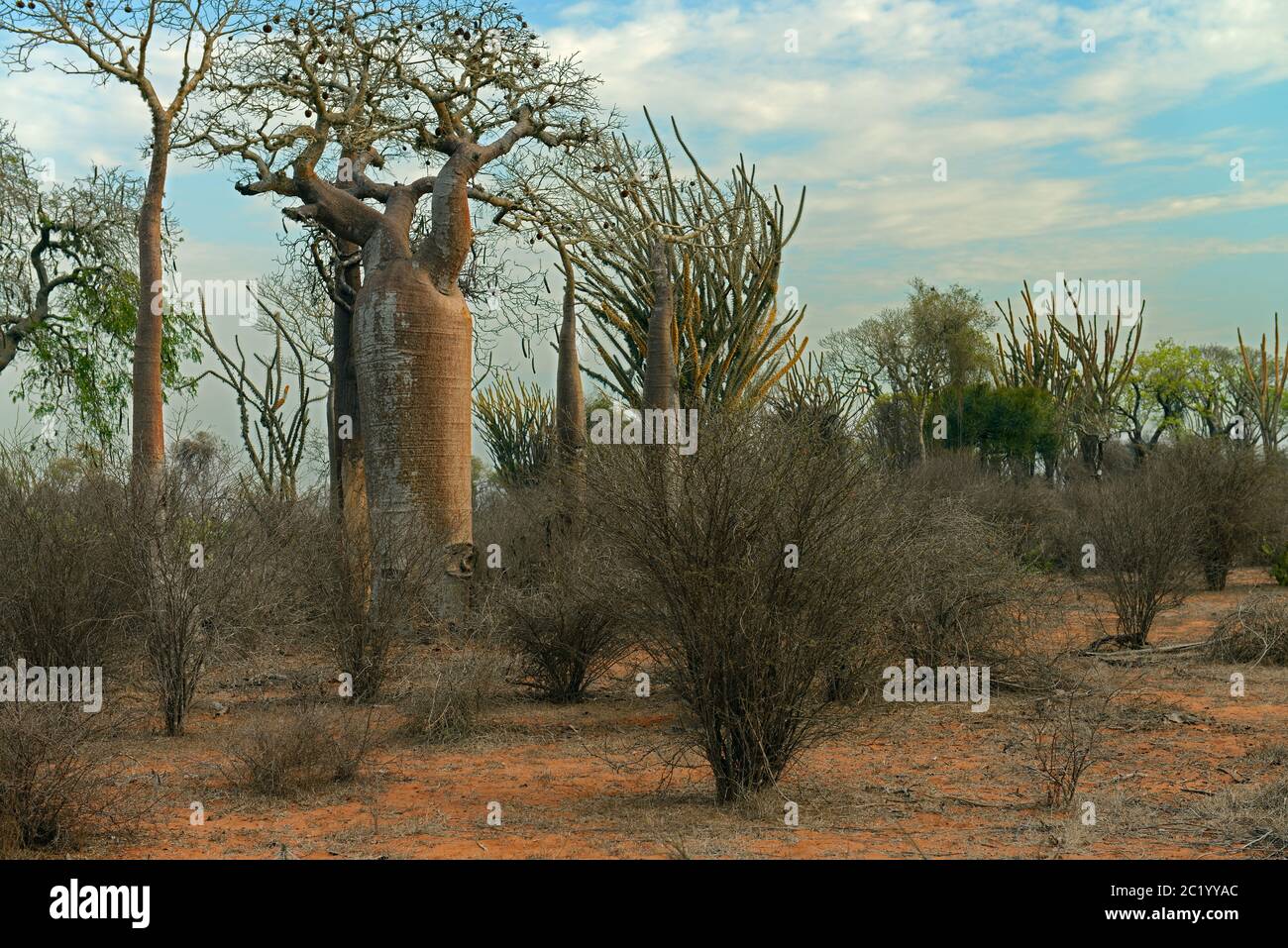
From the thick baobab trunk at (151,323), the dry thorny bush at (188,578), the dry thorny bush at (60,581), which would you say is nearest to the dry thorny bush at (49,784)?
the dry thorny bush at (188,578)

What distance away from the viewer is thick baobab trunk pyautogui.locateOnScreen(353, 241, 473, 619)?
11.6m

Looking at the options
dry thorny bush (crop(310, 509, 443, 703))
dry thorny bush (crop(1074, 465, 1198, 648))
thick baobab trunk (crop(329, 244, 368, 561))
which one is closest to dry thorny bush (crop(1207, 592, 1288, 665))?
dry thorny bush (crop(1074, 465, 1198, 648))

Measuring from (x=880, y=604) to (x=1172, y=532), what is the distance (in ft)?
22.6

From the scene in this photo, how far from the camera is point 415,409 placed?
11.6 m

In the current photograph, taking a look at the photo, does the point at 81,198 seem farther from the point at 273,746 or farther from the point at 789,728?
the point at 789,728

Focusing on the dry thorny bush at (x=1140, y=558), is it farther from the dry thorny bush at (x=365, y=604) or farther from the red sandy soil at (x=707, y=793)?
the dry thorny bush at (x=365, y=604)

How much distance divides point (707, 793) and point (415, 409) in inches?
248

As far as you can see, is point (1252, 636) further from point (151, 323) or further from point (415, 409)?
point (151, 323)

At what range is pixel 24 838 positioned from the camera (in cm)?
523

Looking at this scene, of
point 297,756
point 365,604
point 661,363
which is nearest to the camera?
point 297,756

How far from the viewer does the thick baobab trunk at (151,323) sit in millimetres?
11266

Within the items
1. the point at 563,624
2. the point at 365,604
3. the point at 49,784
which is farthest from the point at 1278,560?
the point at 49,784

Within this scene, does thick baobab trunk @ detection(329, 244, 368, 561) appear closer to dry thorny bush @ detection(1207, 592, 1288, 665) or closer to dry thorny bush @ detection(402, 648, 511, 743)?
dry thorny bush @ detection(402, 648, 511, 743)

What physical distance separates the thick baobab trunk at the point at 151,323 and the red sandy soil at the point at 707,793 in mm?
3179
